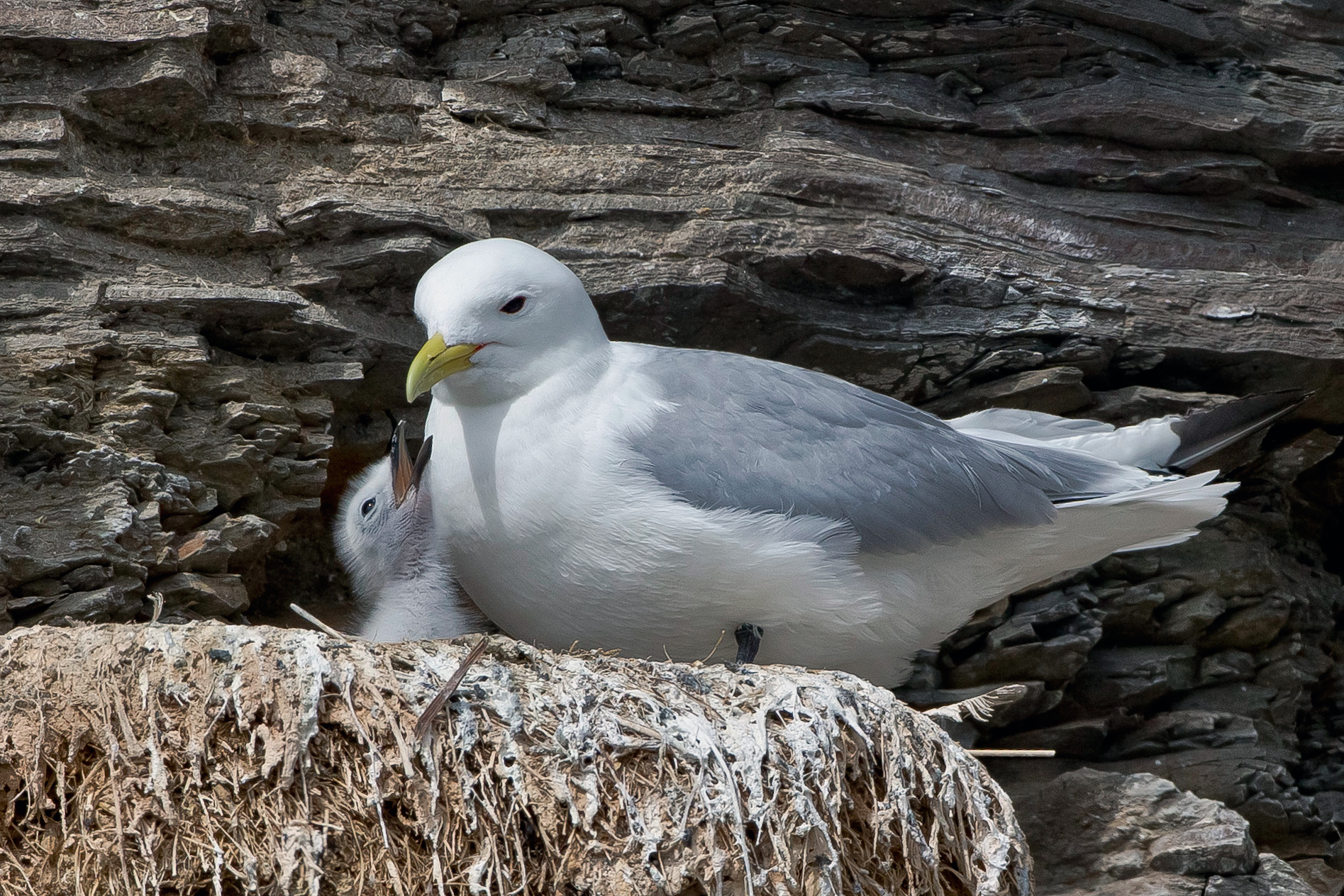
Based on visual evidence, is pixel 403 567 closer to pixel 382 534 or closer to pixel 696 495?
pixel 382 534

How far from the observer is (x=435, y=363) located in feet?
8.93

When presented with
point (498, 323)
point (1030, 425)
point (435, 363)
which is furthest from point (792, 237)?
point (435, 363)

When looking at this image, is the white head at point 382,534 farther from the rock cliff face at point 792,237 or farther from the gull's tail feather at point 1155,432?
the gull's tail feather at point 1155,432

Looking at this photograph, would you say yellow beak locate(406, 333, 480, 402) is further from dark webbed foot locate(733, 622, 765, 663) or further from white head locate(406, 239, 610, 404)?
dark webbed foot locate(733, 622, 765, 663)

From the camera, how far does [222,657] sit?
6.73ft

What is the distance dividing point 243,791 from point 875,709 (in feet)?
3.32

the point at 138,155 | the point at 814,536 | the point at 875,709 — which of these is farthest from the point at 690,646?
the point at 138,155

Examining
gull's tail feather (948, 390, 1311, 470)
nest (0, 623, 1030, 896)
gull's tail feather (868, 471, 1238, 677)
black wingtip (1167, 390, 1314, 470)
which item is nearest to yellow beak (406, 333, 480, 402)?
nest (0, 623, 1030, 896)

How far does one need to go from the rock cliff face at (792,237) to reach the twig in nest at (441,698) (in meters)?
1.29

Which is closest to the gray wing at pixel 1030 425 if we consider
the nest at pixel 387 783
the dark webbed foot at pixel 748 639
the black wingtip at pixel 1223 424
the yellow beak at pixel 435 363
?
the black wingtip at pixel 1223 424

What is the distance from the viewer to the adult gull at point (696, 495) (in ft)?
8.92

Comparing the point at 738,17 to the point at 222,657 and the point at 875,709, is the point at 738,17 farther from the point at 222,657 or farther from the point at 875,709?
the point at 222,657

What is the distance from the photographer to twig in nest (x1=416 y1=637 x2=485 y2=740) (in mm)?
2037

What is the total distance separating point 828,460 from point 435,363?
0.83 meters
